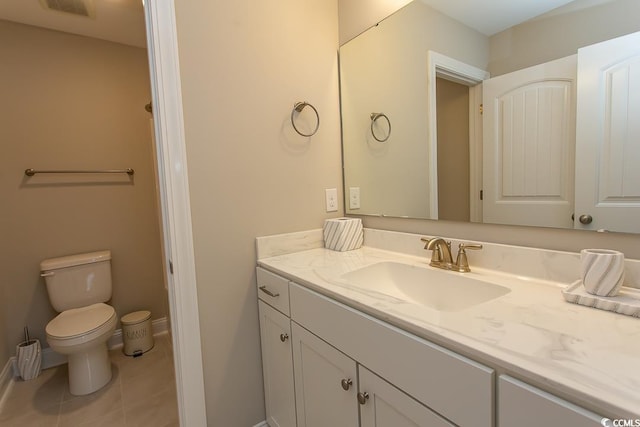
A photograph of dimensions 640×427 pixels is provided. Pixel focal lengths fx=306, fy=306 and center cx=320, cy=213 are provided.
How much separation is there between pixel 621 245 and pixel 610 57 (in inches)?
19.9

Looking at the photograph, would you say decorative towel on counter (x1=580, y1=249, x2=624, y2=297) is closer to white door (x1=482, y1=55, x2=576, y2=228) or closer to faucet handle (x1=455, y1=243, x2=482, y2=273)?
white door (x1=482, y1=55, x2=576, y2=228)

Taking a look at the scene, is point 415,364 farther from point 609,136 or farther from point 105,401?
point 105,401

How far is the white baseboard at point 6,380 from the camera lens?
5.96 feet

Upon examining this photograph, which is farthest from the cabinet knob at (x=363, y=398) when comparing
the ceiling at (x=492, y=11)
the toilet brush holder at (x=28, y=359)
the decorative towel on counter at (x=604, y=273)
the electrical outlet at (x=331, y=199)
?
the toilet brush holder at (x=28, y=359)

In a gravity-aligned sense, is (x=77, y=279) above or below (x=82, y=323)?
above

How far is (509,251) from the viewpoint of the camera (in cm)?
103

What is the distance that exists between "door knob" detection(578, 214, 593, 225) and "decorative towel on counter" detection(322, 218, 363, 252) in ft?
2.82

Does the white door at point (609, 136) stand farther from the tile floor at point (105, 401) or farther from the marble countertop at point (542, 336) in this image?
the tile floor at point (105, 401)

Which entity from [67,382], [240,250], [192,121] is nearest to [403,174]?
[240,250]

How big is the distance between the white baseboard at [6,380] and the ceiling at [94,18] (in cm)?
221

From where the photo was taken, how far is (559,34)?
911mm

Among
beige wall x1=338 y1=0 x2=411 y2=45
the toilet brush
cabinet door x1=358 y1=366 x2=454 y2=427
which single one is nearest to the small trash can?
the toilet brush

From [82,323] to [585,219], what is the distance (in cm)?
251

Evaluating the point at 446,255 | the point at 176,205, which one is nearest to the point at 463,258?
the point at 446,255
